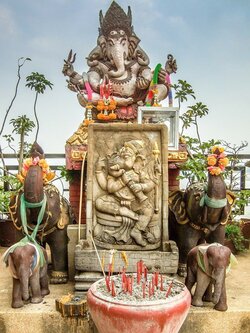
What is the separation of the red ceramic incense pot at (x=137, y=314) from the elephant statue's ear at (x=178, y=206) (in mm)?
1736

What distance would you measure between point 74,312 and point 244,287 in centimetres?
196

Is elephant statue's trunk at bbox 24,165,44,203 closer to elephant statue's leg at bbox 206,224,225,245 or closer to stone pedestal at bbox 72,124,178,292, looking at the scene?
stone pedestal at bbox 72,124,178,292

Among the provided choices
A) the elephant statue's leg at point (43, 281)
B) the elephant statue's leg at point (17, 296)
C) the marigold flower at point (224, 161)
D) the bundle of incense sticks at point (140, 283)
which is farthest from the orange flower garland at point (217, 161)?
the elephant statue's leg at point (17, 296)

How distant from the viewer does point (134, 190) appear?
4.19 m

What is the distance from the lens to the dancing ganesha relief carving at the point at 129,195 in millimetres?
4223

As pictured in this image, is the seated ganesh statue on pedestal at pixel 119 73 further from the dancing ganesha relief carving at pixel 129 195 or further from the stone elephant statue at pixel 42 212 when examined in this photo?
the stone elephant statue at pixel 42 212

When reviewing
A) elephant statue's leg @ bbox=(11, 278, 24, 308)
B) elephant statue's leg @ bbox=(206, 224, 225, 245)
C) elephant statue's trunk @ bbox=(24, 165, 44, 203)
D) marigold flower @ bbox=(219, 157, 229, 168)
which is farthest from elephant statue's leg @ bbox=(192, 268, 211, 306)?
elephant statue's trunk @ bbox=(24, 165, 44, 203)

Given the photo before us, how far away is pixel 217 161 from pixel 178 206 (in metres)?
0.99

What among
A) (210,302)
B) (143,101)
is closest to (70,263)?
(210,302)

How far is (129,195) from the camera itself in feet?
14.0

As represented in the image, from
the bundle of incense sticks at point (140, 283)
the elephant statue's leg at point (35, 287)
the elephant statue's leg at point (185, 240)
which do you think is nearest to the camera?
the bundle of incense sticks at point (140, 283)

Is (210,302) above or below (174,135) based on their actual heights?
below

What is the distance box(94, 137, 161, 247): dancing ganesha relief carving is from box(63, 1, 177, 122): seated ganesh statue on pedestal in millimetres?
1940

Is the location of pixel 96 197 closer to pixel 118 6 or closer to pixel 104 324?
pixel 104 324
